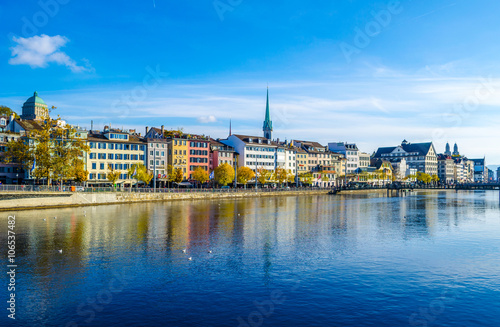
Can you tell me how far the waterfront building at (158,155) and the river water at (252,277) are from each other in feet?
199

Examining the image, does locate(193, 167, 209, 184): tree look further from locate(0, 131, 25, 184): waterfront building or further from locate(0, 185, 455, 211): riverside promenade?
locate(0, 131, 25, 184): waterfront building

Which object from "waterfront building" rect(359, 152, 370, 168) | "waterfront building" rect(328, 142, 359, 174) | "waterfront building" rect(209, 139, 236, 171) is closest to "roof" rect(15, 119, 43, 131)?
"waterfront building" rect(209, 139, 236, 171)

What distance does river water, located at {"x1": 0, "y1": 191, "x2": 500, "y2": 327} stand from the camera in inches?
742

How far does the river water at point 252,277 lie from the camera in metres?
18.8

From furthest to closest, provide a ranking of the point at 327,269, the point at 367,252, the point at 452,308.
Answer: the point at 367,252, the point at 327,269, the point at 452,308

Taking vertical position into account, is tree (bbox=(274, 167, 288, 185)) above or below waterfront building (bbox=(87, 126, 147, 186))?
below

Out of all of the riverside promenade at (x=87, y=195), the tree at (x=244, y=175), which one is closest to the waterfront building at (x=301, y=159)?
the tree at (x=244, y=175)

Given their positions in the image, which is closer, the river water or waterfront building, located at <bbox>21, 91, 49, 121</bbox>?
the river water

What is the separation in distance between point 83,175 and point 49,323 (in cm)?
7210

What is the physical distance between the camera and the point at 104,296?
21.0 metres

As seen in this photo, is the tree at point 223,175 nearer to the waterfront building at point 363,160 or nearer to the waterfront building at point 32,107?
the waterfront building at point 32,107

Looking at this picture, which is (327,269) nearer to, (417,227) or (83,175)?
(417,227)

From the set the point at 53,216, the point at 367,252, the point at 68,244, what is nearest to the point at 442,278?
the point at 367,252

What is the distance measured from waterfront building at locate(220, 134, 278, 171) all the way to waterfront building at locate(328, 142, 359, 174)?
4963 centimetres
